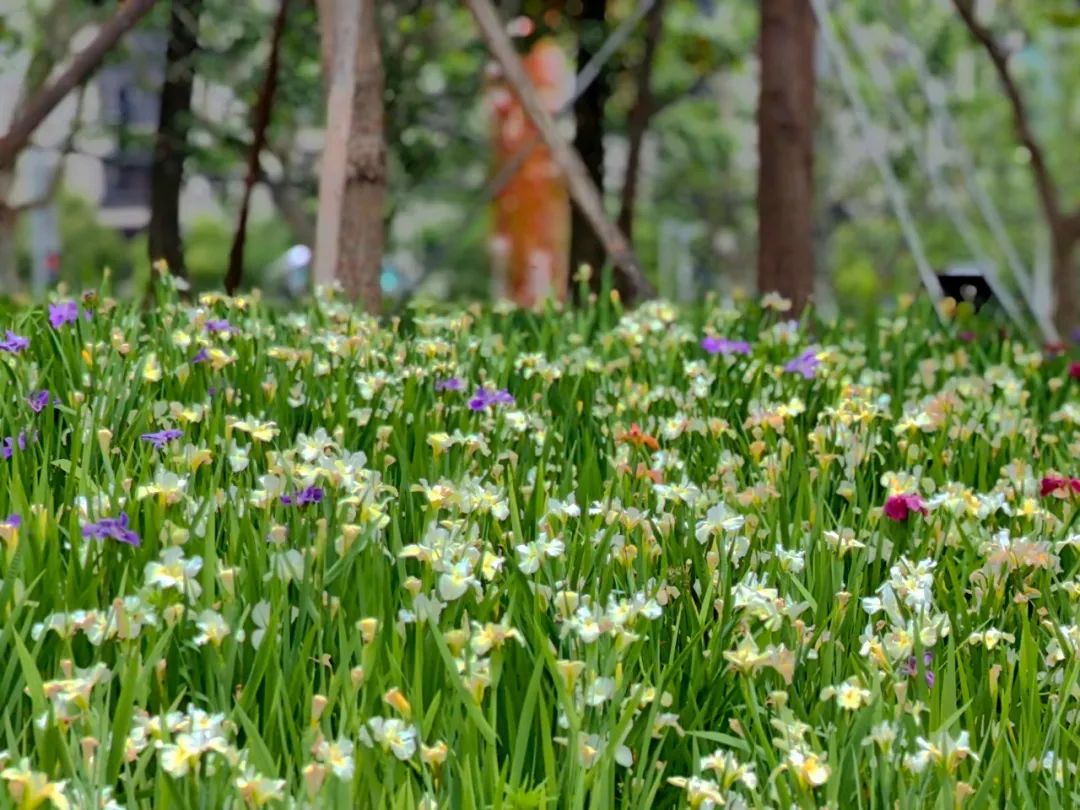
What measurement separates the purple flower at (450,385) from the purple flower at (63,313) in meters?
1.03

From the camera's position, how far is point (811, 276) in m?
8.99

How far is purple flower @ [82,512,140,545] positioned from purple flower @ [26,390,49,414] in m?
1.05

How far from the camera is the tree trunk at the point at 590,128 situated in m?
11.5

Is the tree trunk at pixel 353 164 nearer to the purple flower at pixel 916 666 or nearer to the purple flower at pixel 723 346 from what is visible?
the purple flower at pixel 723 346

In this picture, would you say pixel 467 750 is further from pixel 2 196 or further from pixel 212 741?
pixel 2 196

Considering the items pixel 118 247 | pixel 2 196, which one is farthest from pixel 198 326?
pixel 118 247

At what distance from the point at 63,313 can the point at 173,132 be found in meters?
7.62

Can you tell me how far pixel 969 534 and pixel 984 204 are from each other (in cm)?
516

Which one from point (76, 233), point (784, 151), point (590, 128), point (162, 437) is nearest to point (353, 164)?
point (784, 151)

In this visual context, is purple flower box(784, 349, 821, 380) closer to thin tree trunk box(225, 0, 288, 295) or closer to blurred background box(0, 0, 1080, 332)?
blurred background box(0, 0, 1080, 332)

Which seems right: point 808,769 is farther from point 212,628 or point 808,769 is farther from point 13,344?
point 13,344

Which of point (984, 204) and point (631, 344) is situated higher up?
point (984, 204)

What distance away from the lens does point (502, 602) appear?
2.37 m

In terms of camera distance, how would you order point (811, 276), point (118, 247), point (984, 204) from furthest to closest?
point (118, 247) < point (811, 276) < point (984, 204)
